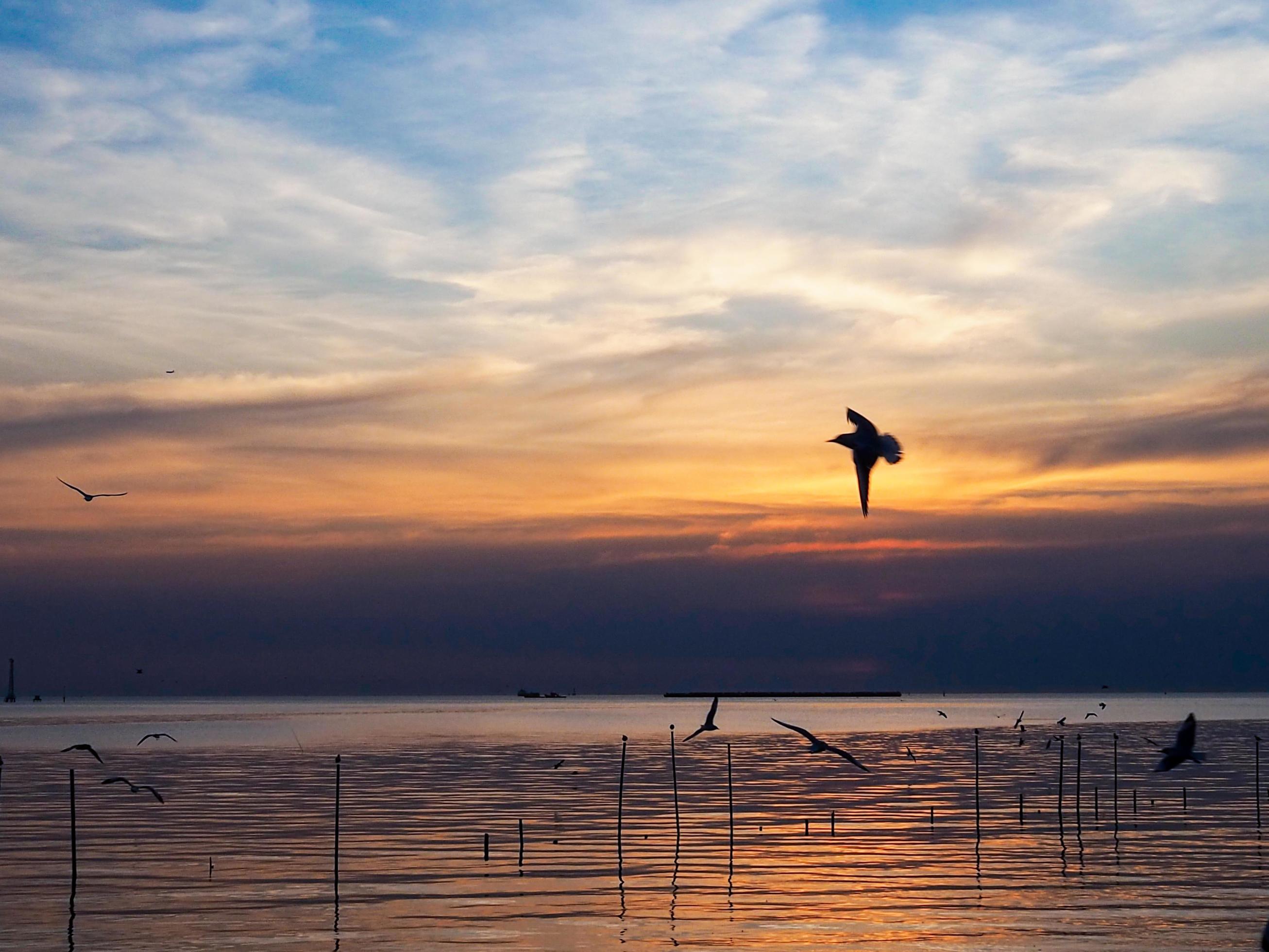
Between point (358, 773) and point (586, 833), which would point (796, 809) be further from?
point (358, 773)

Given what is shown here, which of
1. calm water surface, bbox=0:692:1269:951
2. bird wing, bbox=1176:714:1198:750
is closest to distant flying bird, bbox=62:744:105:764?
calm water surface, bbox=0:692:1269:951

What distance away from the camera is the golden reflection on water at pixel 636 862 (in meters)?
38.8

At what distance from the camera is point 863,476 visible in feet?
60.6

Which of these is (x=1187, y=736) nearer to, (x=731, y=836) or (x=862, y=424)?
(x=862, y=424)

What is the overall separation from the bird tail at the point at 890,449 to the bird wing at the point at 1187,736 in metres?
11.9

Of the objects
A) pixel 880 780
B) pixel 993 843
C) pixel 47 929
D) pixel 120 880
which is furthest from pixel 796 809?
pixel 47 929

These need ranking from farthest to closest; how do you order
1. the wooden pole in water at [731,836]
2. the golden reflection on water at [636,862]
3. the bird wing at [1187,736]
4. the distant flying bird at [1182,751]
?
the wooden pole in water at [731,836] < the golden reflection on water at [636,862] < the distant flying bird at [1182,751] < the bird wing at [1187,736]

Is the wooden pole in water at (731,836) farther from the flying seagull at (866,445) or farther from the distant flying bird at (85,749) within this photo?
the flying seagull at (866,445)

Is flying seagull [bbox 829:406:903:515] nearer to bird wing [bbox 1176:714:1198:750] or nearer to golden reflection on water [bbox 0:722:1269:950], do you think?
bird wing [bbox 1176:714:1198:750]

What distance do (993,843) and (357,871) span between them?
25370 mm

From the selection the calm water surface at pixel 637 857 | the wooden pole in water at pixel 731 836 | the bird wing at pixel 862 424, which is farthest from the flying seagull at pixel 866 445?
the wooden pole in water at pixel 731 836

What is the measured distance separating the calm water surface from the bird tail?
21.6 meters

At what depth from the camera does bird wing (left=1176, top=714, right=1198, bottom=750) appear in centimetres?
2804

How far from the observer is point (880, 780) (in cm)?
8881
